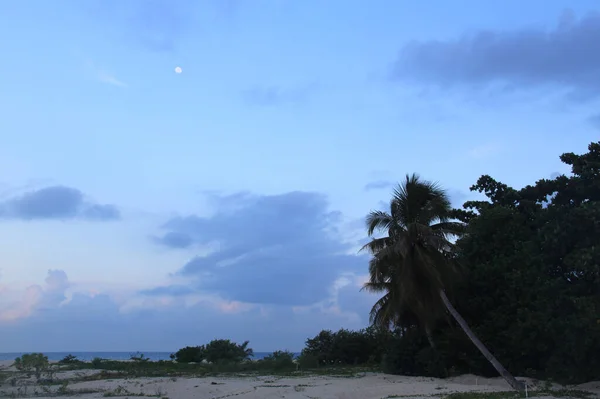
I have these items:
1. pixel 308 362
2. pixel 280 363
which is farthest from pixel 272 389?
pixel 308 362

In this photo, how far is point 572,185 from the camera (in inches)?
834

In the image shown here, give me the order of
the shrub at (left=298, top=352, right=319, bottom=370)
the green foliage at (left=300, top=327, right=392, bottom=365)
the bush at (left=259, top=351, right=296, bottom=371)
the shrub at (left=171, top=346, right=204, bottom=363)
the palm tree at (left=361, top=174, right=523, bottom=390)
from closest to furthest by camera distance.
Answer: the palm tree at (left=361, top=174, right=523, bottom=390)
the bush at (left=259, top=351, right=296, bottom=371)
the shrub at (left=298, top=352, right=319, bottom=370)
the green foliage at (left=300, top=327, right=392, bottom=365)
the shrub at (left=171, top=346, right=204, bottom=363)

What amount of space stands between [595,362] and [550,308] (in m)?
2.31

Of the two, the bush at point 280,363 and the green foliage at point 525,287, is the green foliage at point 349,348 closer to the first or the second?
the bush at point 280,363

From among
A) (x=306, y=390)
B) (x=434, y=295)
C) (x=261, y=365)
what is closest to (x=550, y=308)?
(x=434, y=295)

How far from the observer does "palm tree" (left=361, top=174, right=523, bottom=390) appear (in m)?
21.9

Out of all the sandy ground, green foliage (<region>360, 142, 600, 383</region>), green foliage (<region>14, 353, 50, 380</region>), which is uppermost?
green foliage (<region>360, 142, 600, 383</region>)

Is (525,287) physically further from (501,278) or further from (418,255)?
(418,255)

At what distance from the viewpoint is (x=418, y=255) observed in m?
21.9

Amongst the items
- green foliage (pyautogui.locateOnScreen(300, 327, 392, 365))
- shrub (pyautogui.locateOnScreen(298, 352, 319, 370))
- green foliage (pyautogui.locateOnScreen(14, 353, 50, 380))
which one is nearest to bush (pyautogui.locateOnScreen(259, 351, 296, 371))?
shrub (pyautogui.locateOnScreen(298, 352, 319, 370))

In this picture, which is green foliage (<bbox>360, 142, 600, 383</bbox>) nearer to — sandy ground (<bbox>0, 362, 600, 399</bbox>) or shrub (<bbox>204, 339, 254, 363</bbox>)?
sandy ground (<bbox>0, 362, 600, 399</bbox>)

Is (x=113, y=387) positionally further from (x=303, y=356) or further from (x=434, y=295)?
(x=303, y=356)

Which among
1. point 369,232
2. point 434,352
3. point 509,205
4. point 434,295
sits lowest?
point 434,352

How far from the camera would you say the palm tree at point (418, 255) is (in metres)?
21.9
